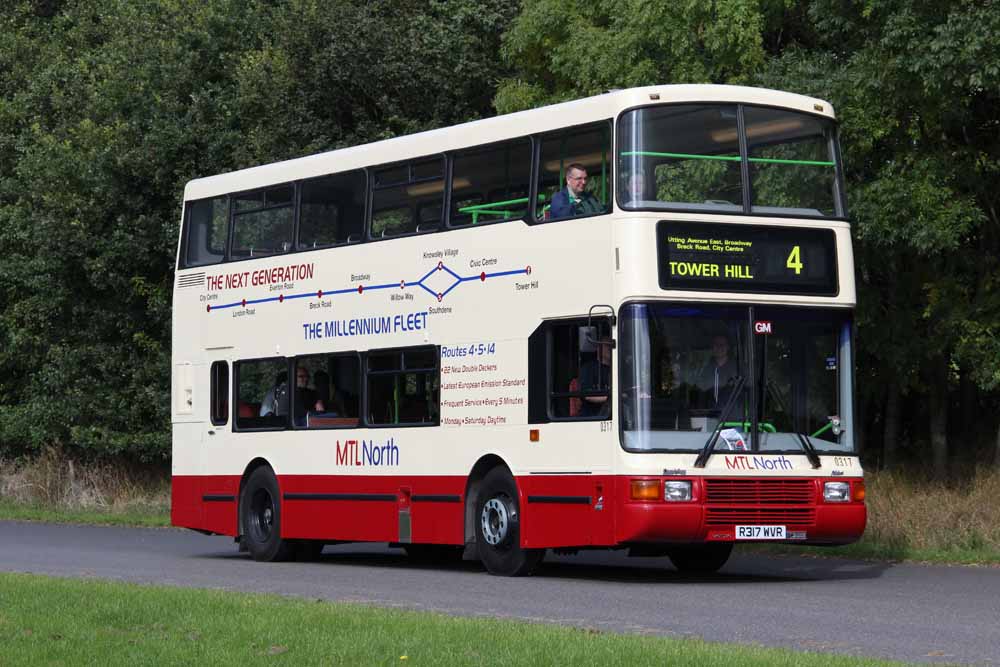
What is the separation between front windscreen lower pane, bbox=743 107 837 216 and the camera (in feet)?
58.4

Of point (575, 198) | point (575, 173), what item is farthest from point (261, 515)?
point (575, 173)

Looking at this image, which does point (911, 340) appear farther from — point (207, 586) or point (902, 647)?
point (902, 647)

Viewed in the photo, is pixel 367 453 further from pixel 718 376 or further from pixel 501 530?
pixel 718 376

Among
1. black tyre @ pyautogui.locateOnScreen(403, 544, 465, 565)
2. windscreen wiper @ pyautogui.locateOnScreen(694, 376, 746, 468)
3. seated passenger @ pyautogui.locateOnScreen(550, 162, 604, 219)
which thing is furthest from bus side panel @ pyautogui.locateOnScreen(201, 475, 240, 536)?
windscreen wiper @ pyautogui.locateOnScreen(694, 376, 746, 468)

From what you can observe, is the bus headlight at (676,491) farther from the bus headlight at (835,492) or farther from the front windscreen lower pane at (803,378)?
the bus headlight at (835,492)

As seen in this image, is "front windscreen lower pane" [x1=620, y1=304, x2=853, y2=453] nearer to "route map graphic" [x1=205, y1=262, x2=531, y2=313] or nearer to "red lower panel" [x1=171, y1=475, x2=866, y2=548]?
"red lower panel" [x1=171, y1=475, x2=866, y2=548]

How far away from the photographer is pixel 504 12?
35.5 m

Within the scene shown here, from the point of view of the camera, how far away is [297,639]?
11680mm

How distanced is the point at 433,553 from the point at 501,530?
4948mm

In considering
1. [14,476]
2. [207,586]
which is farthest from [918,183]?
[14,476]

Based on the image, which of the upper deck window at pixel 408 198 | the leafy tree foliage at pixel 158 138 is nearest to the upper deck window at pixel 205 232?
the upper deck window at pixel 408 198

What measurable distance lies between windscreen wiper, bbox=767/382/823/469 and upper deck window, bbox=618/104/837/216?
5.45 feet

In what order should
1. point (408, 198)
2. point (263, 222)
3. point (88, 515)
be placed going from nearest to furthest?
point (408, 198), point (263, 222), point (88, 515)

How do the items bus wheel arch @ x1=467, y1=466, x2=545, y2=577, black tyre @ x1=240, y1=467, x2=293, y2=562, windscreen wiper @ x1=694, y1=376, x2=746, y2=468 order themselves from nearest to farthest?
1. windscreen wiper @ x1=694, y1=376, x2=746, y2=468
2. bus wheel arch @ x1=467, y1=466, x2=545, y2=577
3. black tyre @ x1=240, y1=467, x2=293, y2=562
